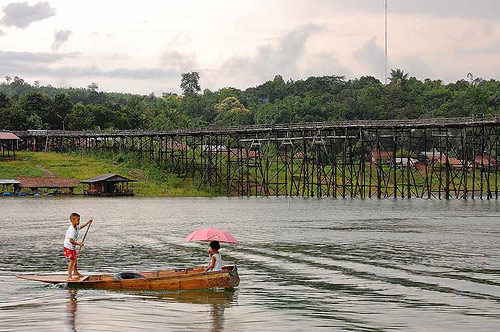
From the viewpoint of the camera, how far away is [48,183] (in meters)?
103

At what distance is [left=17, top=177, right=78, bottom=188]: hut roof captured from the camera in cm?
10212

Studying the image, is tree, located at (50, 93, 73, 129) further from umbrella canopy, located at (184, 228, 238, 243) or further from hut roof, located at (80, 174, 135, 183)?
umbrella canopy, located at (184, 228, 238, 243)

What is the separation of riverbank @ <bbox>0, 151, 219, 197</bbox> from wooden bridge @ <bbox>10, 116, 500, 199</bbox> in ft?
8.52

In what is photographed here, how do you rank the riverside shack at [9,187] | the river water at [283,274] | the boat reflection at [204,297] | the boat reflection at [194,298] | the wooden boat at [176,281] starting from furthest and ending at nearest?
the riverside shack at [9,187] < the wooden boat at [176,281] < the boat reflection at [204,297] < the boat reflection at [194,298] < the river water at [283,274]

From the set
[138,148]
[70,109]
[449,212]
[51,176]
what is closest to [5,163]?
[51,176]

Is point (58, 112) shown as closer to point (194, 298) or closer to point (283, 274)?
point (283, 274)

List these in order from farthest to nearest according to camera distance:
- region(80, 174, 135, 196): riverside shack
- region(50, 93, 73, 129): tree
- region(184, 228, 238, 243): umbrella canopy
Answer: region(50, 93, 73, 129): tree → region(80, 174, 135, 196): riverside shack → region(184, 228, 238, 243): umbrella canopy

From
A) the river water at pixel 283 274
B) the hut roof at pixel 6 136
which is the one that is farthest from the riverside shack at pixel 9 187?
the river water at pixel 283 274

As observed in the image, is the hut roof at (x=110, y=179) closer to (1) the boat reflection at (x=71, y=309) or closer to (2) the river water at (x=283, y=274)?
(2) the river water at (x=283, y=274)

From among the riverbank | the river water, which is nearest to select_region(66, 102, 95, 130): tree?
the riverbank

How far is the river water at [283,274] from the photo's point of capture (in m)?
21.0

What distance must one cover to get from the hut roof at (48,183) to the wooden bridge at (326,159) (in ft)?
52.0

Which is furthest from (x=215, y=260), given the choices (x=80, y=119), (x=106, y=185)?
(x=80, y=119)

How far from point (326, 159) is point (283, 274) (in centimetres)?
8310
